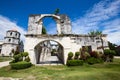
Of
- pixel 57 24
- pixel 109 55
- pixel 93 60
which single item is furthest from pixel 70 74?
pixel 57 24

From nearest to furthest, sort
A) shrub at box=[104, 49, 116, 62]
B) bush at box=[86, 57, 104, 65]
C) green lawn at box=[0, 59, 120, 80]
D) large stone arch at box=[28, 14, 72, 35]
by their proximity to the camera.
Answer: green lawn at box=[0, 59, 120, 80] → bush at box=[86, 57, 104, 65] → shrub at box=[104, 49, 116, 62] → large stone arch at box=[28, 14, 72, 35]

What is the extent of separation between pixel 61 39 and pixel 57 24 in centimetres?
354

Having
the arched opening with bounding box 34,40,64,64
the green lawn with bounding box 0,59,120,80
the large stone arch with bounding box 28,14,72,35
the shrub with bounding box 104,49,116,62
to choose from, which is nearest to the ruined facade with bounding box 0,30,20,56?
the arched opening with bounding box 34,40,64,64

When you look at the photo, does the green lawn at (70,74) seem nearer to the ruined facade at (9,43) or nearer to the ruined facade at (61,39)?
the ruined facade at (61,39)

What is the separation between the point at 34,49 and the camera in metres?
18.4

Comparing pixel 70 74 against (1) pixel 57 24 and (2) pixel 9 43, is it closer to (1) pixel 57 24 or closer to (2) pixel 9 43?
(1) pixel 57 24

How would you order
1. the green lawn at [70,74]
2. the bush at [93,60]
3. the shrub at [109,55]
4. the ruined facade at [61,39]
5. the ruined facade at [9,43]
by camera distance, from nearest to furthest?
the green lawn at [70,74]
the bush at [93,60]
the shrub at [109,55]
the ruined facade at [61,39]
the ruined facade at [9,43]

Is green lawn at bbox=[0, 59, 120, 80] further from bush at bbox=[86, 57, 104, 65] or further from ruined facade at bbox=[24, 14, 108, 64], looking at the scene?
ruined facade at bbox=[24, 14, 108, 64]

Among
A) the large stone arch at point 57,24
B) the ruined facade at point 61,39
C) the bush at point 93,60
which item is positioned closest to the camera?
the bush at point 93,60

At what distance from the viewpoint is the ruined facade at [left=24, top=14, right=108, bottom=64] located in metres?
18.4

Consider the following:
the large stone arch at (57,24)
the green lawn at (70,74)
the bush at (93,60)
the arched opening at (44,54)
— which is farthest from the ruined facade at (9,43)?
the bush at (93,60)

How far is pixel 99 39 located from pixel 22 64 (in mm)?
14555

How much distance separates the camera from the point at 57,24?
808 inches

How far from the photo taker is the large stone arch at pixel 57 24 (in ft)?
65.1
